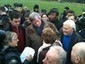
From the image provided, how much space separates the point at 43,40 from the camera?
716 cm

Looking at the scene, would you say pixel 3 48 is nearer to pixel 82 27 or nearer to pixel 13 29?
pixel 13 29

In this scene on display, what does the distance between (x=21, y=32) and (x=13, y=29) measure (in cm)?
33

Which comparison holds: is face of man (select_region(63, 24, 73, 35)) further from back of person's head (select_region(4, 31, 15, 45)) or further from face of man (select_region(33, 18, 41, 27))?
back of person's head (select_region(4, 31, 15, 45))

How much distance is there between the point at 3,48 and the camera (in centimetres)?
622

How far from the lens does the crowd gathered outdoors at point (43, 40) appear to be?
491 centimetres

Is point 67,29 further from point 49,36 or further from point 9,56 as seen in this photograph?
point 9,56

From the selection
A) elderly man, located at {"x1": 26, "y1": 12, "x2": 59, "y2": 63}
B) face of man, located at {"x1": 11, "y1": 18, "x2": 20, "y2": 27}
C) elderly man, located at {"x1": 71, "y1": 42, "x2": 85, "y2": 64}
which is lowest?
elderly man, located at {"x1": 26, "y1": 12, "x2": 59, "y2": 63}

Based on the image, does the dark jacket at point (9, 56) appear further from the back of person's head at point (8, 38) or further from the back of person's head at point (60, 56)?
the back of person's head at point (60, 56)

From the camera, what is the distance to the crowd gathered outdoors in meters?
4.91

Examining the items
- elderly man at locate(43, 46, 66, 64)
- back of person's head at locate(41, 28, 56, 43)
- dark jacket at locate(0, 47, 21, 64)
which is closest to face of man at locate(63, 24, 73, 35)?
back of person's head at locate(41, 28, 56, 43)

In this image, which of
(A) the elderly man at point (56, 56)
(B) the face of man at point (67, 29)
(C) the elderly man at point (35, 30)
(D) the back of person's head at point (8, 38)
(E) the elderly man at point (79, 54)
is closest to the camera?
(E) the elderly man at point (79, 54)

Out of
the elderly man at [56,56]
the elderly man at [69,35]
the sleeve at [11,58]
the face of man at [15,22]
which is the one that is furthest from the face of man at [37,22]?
the elderly man at [56,56]

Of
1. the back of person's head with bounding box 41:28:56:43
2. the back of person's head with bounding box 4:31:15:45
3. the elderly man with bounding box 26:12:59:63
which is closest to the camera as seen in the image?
the back of person's head with bounding box 4:31:15:45

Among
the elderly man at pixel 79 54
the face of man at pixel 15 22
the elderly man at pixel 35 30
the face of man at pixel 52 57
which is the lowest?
the elderly man at pixel 35 30
